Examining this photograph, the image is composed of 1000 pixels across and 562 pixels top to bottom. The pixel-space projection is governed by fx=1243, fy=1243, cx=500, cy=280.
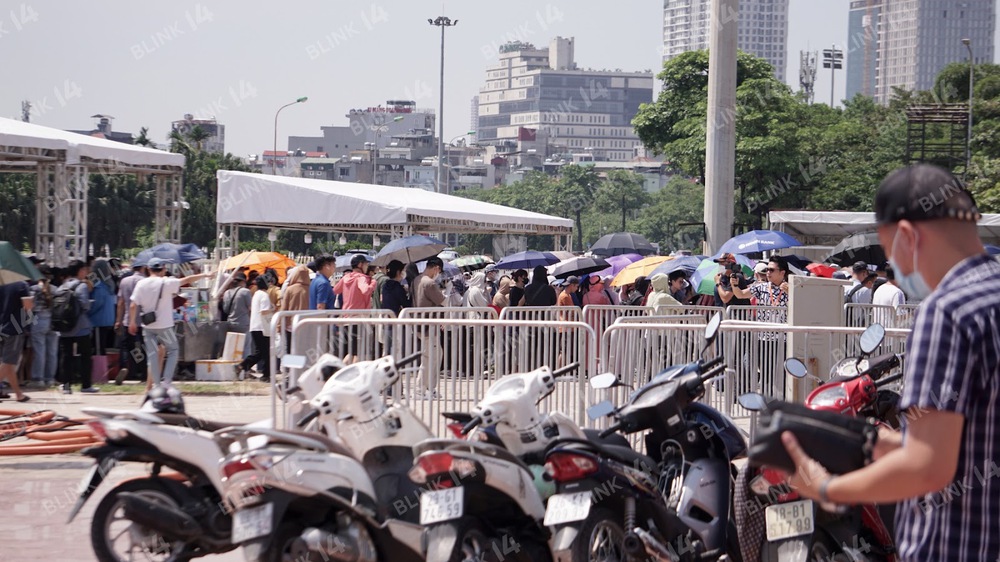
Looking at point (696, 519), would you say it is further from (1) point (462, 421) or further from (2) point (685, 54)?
(2) point (685, 54)

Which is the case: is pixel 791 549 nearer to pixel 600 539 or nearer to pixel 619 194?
pixel 600 539

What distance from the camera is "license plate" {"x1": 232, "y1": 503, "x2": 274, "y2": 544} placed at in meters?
5.45

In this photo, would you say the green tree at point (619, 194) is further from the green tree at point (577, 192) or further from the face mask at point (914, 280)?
the face mask at point (914, 280)

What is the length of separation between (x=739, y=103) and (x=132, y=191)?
29781 millimetres

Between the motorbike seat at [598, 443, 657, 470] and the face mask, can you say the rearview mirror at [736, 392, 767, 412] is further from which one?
the face mask

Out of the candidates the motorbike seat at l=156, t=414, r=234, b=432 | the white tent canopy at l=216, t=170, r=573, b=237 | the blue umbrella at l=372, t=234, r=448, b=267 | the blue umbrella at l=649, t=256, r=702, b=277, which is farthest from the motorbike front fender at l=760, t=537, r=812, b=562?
the white tent canopy at l=216, t=170, r=573, b=237

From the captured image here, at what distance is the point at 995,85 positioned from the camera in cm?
6456

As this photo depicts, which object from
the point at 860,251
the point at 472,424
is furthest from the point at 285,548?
the point at 860,251

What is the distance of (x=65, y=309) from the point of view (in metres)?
14.9

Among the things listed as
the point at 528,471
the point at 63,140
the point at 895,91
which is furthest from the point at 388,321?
the point at 895,91

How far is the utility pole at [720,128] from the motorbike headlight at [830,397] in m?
16.6

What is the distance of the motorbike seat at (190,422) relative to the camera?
21.0ft

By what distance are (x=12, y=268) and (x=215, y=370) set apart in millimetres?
3723

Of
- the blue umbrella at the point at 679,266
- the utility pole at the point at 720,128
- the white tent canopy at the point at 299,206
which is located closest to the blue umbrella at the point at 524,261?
the white tent canopy at the point at 299,206
